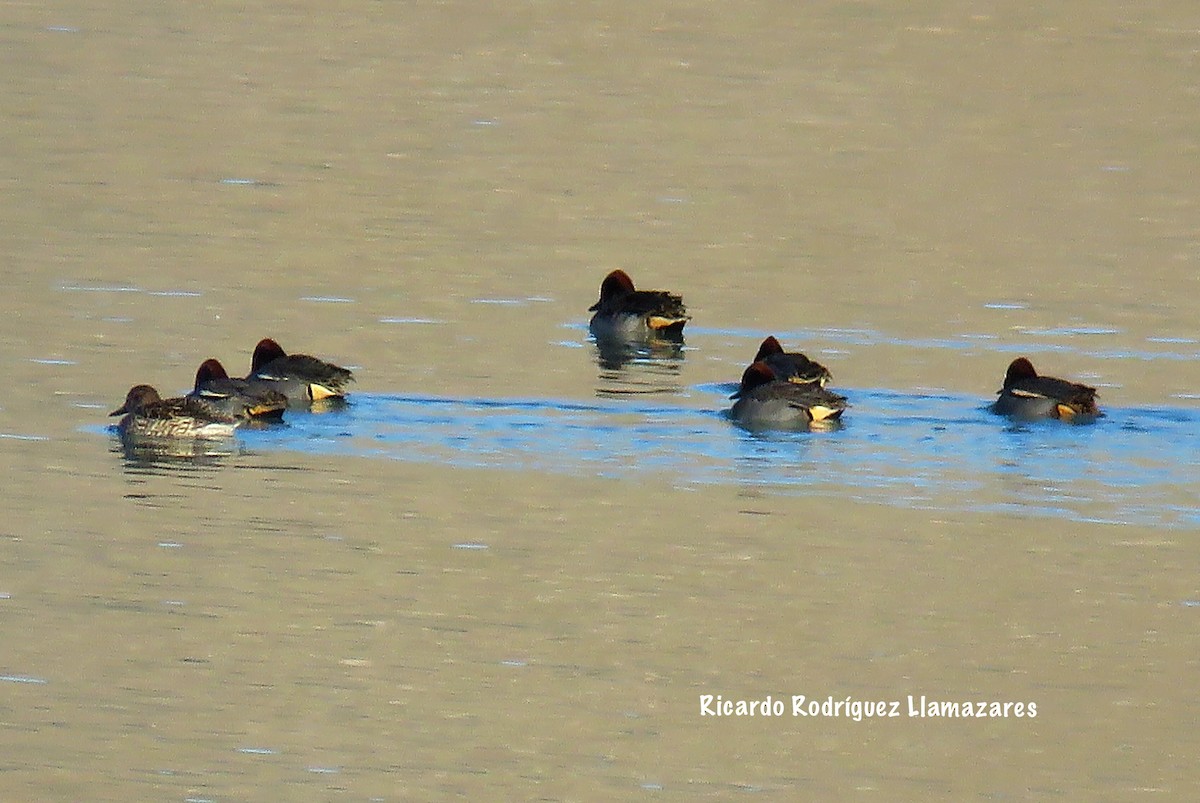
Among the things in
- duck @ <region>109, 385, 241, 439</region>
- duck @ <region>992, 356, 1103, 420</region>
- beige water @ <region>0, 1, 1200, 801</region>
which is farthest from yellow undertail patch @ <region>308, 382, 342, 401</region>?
duck @ <region>992, 356, 1103, 420</region>

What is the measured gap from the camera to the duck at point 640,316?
867 inches

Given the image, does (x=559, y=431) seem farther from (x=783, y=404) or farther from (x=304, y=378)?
(x=304, y=378)

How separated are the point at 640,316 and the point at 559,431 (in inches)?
180

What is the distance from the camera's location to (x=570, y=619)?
13.1 m

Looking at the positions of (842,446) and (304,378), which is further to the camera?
(304,378)

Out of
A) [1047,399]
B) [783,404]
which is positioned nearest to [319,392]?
[783,404]

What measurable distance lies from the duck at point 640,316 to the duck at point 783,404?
371 cm

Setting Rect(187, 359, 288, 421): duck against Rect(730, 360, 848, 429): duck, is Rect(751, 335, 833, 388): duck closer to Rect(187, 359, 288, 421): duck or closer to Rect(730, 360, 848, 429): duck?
Rect(730, 360, 848, 429): duck

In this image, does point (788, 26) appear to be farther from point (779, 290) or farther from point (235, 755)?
point (235, 755)

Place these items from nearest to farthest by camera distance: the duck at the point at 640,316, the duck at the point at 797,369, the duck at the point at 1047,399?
the duck at the point at 1047,399 < the duck at the point at 797,369 < the duck at the point at 640,316

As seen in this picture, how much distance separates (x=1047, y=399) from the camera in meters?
17.8

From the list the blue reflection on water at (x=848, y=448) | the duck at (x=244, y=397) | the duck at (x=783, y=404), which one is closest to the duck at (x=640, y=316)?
the blue reflection on water at (x=848, y=448)

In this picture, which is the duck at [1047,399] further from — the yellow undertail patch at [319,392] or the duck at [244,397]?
the duck at [244,397]

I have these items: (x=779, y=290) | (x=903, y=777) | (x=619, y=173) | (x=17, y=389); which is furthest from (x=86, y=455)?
(x=619, y=173)
